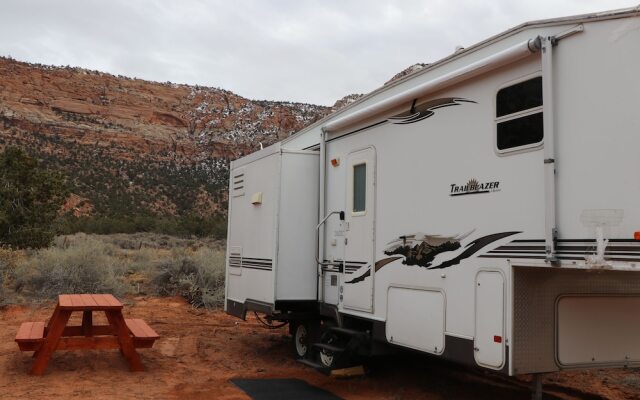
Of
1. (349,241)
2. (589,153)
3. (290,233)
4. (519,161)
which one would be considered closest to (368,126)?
(349,241)

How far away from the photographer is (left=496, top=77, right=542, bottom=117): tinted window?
15.9 feet

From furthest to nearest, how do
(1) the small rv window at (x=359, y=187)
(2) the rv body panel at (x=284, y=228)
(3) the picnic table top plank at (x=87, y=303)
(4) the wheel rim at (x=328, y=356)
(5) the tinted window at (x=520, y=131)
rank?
(2) the rv body panel at (x=284, y=228), (3) the picnic table top plank at (x=87, y=303), (1) the small rv window at (x=359, y=187), (4) the wheel rim at (x=328, y=356), (5) the tinted window at (x=520, y=131)

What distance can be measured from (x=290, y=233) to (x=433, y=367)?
244cm

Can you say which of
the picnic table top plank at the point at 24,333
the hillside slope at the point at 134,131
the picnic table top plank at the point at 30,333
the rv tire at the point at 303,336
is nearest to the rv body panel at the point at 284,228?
the rv tire at the point at 303,336

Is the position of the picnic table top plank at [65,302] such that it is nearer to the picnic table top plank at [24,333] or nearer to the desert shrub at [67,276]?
the picnic table top plank at [24,333]

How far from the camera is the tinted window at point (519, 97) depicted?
4848 millimetres

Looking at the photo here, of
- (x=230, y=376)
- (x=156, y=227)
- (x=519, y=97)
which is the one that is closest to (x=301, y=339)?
(x=230, y=376)

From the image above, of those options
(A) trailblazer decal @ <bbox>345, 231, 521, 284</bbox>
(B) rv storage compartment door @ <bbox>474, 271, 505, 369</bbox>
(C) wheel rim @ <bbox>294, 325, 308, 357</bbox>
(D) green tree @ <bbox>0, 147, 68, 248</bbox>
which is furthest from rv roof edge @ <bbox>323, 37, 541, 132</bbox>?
(D) green tree @ <bbox>0, 147, 68, 248</bbox>

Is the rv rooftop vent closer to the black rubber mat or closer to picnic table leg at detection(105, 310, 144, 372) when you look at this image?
picnic table leg at detection(105, 310, 144, 372)

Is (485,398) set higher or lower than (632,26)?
lower

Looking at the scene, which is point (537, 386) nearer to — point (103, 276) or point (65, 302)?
point (65, 302)

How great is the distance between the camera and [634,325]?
5.39 m

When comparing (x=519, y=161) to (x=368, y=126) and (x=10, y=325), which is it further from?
(x=10, y=325)

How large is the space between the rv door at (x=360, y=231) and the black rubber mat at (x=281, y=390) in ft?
3.29
